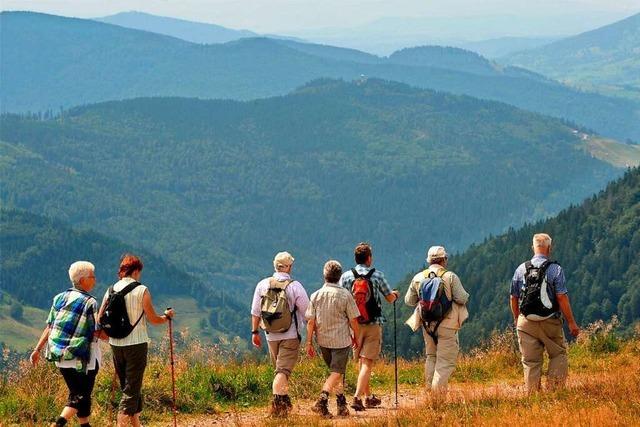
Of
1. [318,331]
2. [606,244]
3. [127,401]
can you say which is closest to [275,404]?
[318,331]

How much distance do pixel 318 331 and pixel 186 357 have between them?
307cm

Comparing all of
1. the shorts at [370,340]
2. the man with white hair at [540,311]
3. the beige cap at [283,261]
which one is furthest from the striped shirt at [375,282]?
the man with white hair at [540,311]

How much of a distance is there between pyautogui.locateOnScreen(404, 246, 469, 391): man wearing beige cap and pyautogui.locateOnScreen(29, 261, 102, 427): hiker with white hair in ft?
13.5

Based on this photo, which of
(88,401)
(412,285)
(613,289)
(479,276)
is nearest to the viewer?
(88,401)

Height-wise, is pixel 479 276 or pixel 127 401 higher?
pixel 127 401

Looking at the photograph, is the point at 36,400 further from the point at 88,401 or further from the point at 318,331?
the point at 318,331

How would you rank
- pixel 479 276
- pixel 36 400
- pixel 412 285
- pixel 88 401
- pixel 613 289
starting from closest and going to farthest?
pixel 88 401 → pixel 36 400 → pixel 412 285 → pixel 613 289 → pixel 479 276

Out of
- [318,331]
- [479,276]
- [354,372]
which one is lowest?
[479,276]

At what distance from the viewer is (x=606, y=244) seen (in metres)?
140

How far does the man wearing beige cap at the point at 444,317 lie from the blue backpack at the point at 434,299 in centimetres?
1

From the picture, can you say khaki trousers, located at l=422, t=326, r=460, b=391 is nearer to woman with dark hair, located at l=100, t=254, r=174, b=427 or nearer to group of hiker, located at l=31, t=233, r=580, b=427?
group of hiker, located at l=31, t=233, r=580, b=427

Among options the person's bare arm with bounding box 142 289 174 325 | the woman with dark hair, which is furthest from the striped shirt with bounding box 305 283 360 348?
the person's bare arm with bounding box 142 289 174 325

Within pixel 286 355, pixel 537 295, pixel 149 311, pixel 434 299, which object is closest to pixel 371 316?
pixel 434 299

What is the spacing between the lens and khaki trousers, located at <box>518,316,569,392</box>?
13219mm
